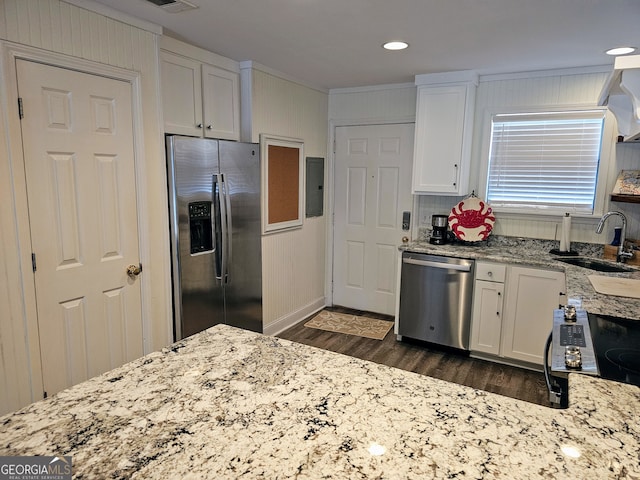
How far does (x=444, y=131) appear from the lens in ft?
11.9

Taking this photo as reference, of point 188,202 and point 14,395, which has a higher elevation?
point 188,202

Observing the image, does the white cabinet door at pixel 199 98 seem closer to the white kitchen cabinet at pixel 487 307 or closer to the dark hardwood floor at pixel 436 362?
the dark hardwood floor at pixel 436 362

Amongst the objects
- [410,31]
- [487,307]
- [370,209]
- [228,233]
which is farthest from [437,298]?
[410,31]

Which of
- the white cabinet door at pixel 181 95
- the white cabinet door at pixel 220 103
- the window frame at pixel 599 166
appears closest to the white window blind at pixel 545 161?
the window frame at pixel 599 166

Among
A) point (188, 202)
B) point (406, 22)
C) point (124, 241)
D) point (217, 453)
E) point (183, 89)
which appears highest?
point (406, 22)

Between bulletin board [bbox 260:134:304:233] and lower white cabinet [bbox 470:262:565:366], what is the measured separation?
1.73 m

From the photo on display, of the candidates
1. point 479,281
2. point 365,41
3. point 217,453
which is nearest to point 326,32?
point 365,41

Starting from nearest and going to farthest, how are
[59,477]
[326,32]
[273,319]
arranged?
[59,477] → [326,32] → [273,319]

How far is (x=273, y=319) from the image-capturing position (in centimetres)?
394

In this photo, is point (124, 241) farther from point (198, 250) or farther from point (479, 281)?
point (479, 281)

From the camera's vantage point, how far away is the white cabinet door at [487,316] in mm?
3309

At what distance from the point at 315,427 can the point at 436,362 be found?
2.74 meters

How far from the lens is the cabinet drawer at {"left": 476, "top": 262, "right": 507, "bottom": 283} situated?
326 centimetres

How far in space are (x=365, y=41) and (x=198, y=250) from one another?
1.79 metres
